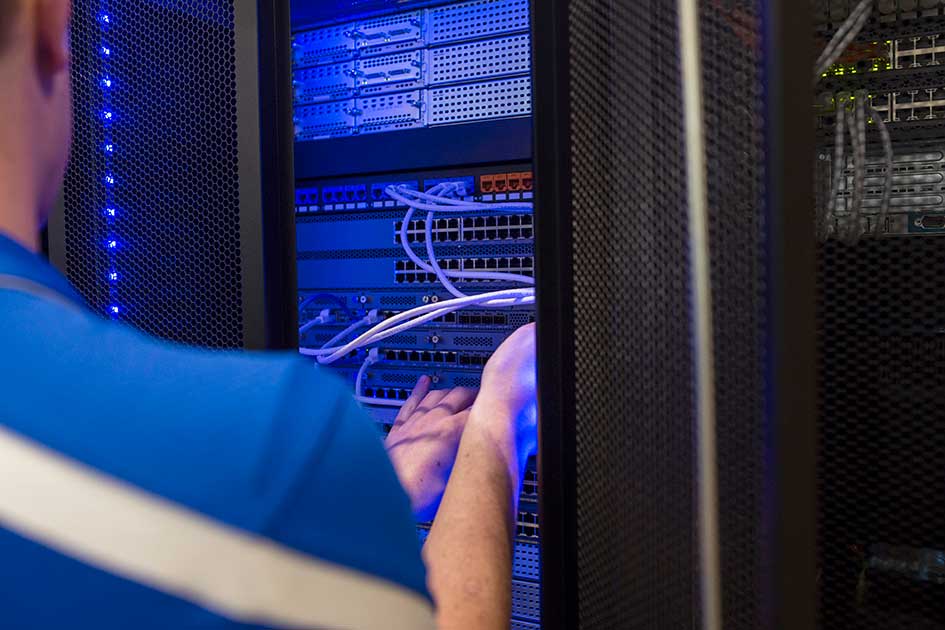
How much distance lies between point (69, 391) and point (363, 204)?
843 mm

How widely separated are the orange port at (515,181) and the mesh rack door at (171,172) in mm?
310

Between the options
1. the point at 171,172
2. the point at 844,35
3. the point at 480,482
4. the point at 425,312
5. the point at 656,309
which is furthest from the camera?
the point at 425,312

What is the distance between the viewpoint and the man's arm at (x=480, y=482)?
2.35 feet

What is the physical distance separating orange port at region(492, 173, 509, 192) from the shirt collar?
0.69 m

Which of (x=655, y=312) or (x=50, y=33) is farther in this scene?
(x=655, y=312)

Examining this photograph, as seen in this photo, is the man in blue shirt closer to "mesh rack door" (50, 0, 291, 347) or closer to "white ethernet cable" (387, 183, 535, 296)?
"mesh rack door" (50, 0, 291, 347)

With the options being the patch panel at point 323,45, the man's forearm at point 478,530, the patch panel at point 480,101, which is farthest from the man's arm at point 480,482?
the patch panel at point 323,45

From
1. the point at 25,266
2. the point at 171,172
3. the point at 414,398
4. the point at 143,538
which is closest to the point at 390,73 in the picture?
the point at 171,172

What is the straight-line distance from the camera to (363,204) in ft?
3.79

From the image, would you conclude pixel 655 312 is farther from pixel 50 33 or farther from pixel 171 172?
pixel 171 172

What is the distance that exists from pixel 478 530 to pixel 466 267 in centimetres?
43

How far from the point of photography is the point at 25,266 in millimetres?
386

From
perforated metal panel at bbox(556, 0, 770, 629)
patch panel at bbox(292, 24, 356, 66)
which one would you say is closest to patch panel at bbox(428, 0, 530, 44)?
patch panel at bbox(292, 24, 356, 66)

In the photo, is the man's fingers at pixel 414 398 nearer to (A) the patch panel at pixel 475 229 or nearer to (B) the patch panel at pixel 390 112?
(A) the patch panel at pixel 475 229
